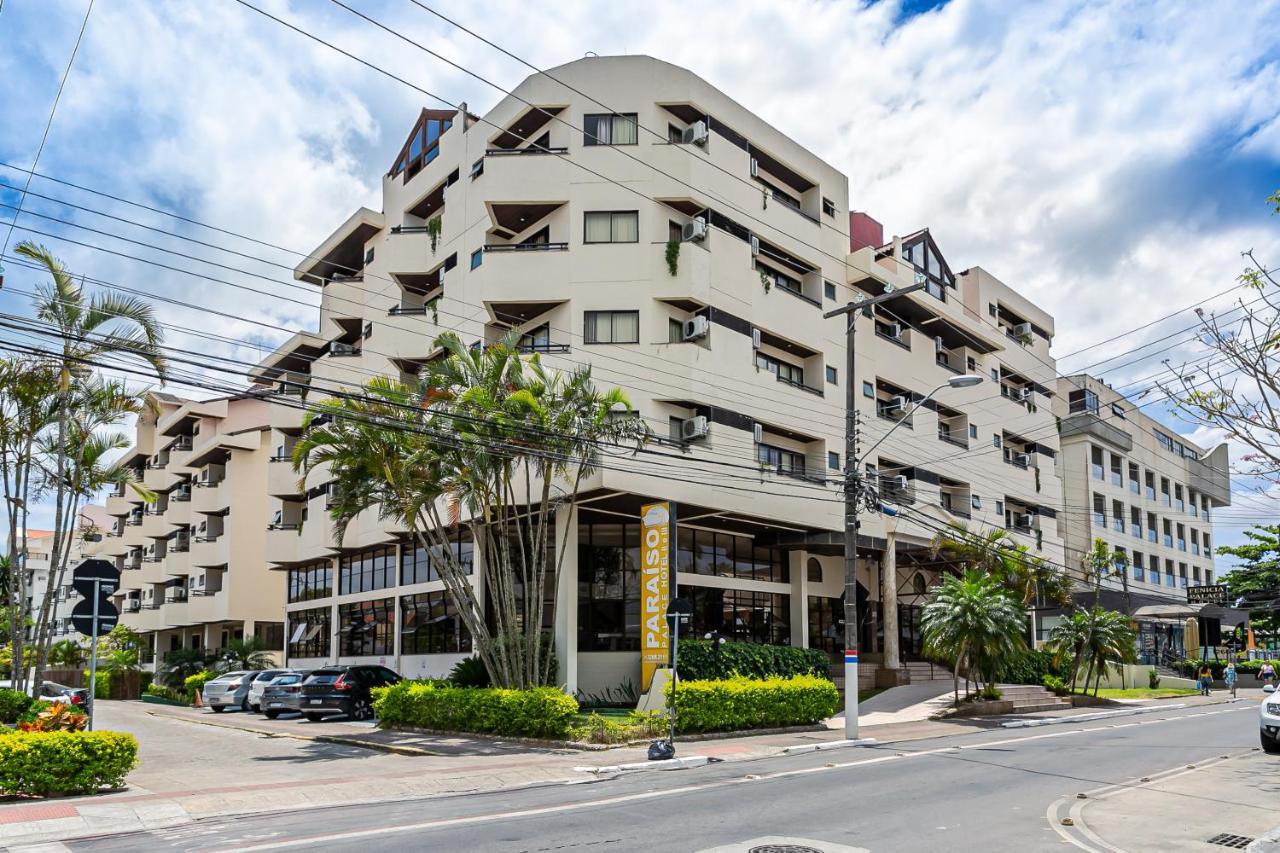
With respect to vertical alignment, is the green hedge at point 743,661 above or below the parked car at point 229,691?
above

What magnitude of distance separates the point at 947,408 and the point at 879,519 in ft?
30.2

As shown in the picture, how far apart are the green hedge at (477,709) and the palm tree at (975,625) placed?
13082mm

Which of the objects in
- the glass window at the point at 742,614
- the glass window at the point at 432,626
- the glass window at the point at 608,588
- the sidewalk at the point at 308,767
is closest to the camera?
the sidewalk at the point at 308,767

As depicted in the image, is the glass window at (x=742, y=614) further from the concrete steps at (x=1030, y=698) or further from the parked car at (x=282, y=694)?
the parked car at (x=282, y=694)

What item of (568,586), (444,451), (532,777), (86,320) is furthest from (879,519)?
(86,320)

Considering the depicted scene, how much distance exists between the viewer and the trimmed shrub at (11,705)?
23.5 meters

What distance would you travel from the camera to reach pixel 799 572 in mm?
38750

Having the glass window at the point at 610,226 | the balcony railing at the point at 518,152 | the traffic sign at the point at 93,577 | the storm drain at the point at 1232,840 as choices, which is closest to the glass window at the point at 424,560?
the glass window at the point at 610,226

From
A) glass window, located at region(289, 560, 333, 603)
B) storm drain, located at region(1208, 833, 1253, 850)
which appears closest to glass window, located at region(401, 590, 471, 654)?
glass window, located at region(289, 560, 333, 603)

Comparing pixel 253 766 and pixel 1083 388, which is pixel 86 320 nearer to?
pixel 253 766

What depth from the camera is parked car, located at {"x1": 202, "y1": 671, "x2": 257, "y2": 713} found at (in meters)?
39.9

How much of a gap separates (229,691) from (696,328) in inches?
923

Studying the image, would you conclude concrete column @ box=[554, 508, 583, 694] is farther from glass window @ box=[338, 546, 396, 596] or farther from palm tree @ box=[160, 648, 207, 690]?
palm tree @ box=[160, 648, 207, 690]

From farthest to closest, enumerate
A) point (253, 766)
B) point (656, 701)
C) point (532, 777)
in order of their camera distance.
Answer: point (656, 701) → point (253, 766) → point (532, 777)
